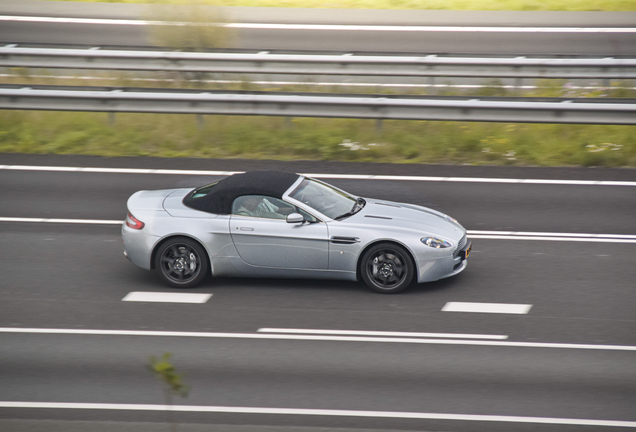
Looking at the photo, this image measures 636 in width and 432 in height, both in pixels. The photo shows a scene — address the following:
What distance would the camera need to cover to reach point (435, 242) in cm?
924

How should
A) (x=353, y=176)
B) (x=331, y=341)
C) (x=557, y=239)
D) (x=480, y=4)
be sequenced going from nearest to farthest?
1. (x=331, y=341)
2. (x=557, y=239)
3. (x=353, y=176)
4. (x=480, y=4)

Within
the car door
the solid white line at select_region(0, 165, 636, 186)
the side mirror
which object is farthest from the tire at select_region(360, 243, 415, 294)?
the solid white line at select_region(0, 165, 636, 186)

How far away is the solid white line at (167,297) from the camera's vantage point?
923 centimetres

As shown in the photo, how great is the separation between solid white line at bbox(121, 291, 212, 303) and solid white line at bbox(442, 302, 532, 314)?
283 cm

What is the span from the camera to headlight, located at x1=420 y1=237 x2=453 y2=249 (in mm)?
9203

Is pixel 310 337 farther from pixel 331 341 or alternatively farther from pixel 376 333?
pixel 376 333

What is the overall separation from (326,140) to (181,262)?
6482 millimetres

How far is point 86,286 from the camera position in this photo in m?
9.66

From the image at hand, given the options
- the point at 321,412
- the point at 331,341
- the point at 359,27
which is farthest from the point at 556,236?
the point at 359,27

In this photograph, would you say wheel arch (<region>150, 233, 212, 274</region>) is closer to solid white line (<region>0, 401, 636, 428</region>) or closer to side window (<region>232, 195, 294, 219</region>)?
side window (<region>232, 195, 294, 219</region>)

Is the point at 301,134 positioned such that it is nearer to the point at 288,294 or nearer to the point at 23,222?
the point at 23,222

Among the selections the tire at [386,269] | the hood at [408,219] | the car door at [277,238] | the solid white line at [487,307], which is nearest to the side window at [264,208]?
the car door at [277,238]

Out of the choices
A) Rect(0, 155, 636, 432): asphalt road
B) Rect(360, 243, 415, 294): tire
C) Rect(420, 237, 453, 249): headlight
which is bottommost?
Rect(0, 155, 636, 432): asphalt road

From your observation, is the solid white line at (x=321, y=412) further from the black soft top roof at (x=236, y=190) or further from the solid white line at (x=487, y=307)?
the black soft top roof at (x=236, y=190)
